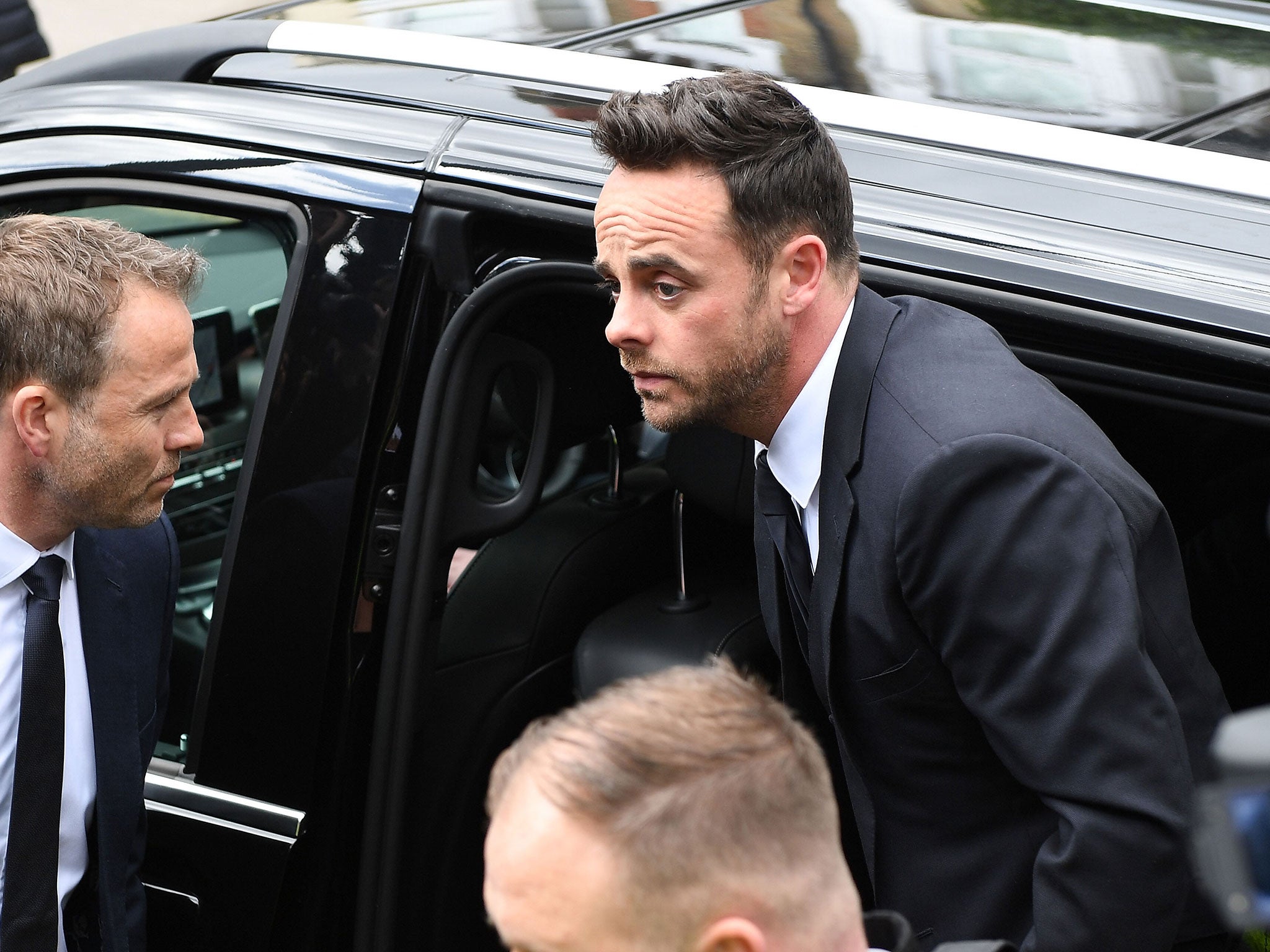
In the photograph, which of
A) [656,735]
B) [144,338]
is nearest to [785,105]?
[144,338]

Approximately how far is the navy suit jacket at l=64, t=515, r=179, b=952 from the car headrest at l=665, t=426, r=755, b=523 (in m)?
0.83

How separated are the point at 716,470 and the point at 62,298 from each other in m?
1.03

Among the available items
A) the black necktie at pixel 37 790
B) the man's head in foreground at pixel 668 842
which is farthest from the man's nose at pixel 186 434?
the man's head in foreground at pixel 668 842

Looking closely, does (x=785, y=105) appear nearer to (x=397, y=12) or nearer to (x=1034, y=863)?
(x=1034, y=863)

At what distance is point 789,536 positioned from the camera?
1.72 m

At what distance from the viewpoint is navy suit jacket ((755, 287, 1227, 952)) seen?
4.75 feet

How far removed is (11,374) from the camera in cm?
177

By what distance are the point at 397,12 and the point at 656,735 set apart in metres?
1.94

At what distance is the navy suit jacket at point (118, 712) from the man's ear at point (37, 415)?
0.54ft

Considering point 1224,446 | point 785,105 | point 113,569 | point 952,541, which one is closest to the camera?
point 952,541

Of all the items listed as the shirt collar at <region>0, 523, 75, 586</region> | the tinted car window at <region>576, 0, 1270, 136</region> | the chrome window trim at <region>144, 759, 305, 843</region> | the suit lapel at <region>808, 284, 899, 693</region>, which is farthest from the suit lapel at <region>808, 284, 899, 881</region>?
the shirt collar at <region>0, 523, 75, 586</region>

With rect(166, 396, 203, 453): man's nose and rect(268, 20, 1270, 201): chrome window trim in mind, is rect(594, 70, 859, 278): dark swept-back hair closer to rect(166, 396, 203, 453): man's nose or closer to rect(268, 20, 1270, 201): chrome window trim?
rect(268, 20, 1270, 201): chrome window trim

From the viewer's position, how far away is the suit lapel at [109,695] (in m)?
1.83

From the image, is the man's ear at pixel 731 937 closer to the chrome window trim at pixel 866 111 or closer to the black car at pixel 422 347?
the black car at pixel 422 347
